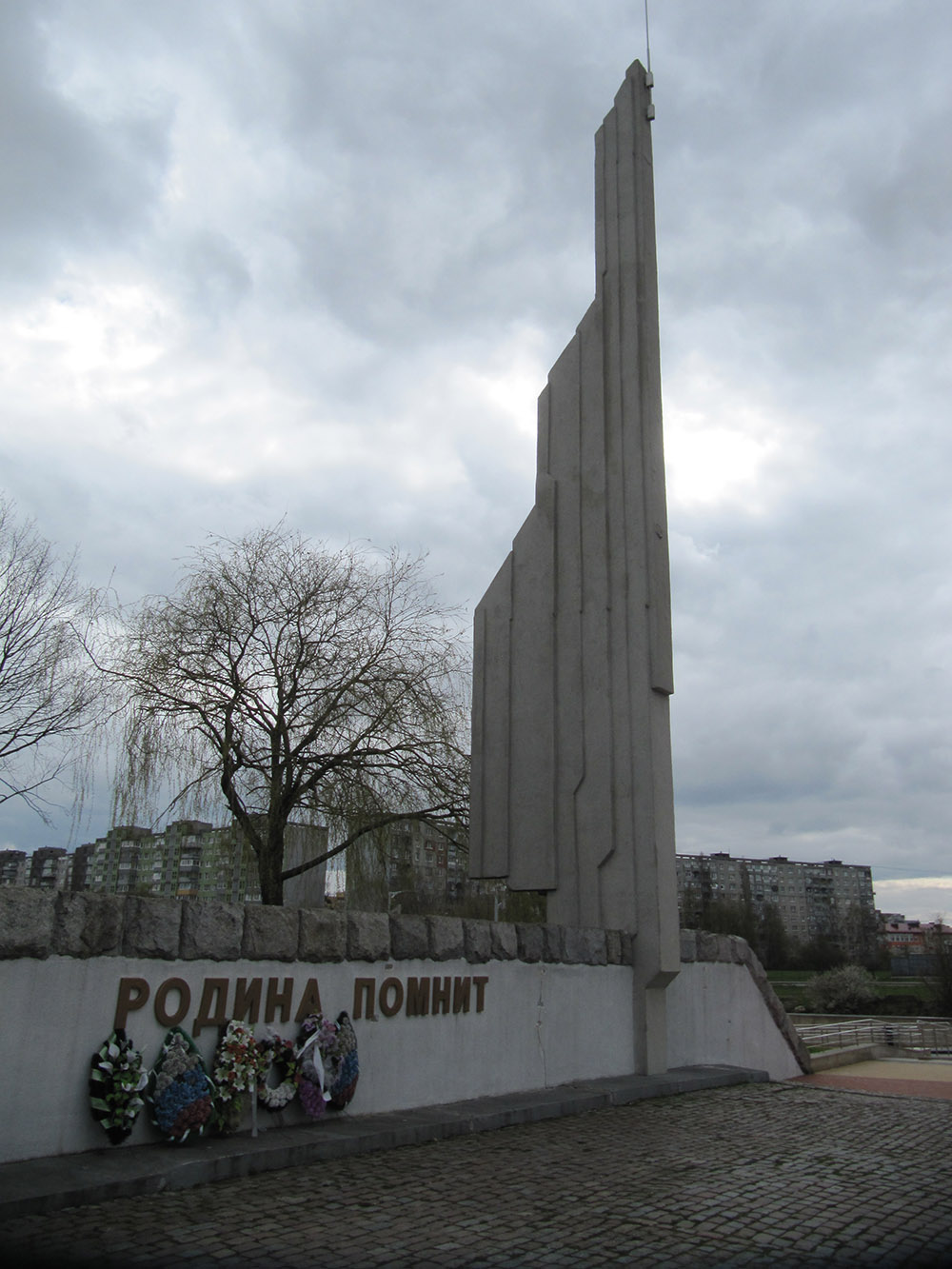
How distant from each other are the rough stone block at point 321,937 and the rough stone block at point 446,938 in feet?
3.11

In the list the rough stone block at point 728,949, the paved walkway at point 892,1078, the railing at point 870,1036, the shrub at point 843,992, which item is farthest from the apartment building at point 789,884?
the rough stone block at point 728,949

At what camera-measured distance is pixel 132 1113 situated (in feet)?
17.6

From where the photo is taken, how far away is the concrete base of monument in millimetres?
4570

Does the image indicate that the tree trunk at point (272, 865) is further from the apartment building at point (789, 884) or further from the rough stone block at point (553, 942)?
the apartment building at point (789, 884)

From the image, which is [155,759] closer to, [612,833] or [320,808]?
[320,808]

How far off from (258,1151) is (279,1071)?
80 centimetres

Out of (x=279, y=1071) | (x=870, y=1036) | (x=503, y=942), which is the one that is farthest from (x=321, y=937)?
(x=870, y=1036)

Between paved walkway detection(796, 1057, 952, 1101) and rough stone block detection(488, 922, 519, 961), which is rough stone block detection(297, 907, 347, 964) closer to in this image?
rough stone block detection(488, 922, 519, 961)

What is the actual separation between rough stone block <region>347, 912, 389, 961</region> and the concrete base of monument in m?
1.06

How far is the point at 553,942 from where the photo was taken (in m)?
8.98

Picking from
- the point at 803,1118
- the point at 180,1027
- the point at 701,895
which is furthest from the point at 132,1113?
the point at 701,895

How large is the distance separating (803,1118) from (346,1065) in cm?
386

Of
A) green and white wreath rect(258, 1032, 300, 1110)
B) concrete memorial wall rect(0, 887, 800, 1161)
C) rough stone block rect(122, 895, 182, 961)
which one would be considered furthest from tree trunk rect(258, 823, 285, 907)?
rough stone block rect(122, 895, 182, 961)

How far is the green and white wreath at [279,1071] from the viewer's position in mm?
6156
